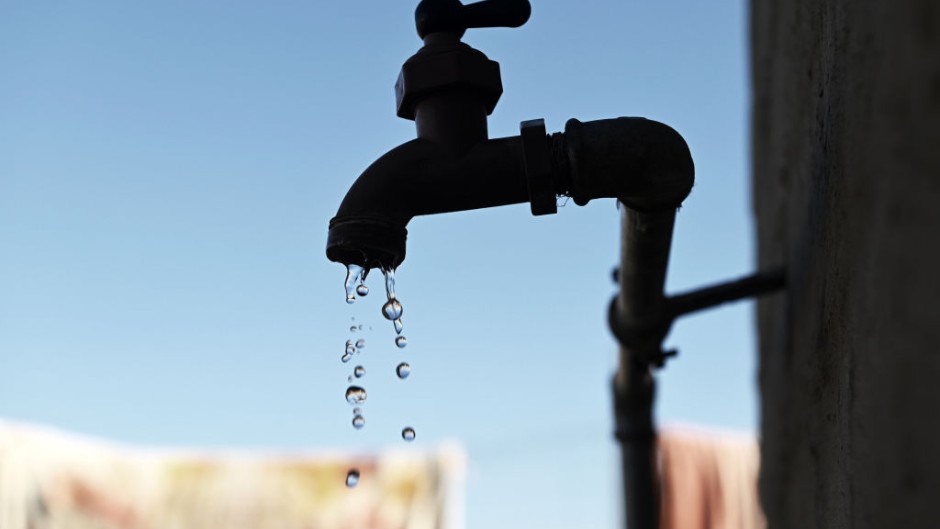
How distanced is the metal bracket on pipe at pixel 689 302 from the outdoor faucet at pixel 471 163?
77 cm

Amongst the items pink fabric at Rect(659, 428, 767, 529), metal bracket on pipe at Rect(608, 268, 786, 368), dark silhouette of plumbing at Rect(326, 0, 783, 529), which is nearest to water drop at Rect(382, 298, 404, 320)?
dark silhouette of plumbing at Rect(326, 0, 783, 529)

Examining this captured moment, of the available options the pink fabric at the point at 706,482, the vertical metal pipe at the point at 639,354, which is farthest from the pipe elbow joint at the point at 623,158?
the pink fabric at the point at 706,482

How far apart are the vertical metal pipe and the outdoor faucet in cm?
18

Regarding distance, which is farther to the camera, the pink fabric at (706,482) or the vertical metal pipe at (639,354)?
the pink fabric at (706,482)

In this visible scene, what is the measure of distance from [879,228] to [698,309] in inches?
47.6

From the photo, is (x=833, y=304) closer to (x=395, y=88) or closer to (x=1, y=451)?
(x=395, y=88)

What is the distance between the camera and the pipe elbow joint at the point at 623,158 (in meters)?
1.08

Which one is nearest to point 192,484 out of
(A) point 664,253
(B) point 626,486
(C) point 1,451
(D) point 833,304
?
(C) point 1,451

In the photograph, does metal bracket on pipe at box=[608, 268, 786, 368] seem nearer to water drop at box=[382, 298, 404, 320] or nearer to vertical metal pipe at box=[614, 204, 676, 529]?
vertical metal pipe at box=[614, 204, 676, 529]

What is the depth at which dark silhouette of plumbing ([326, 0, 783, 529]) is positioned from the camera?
3.55ft

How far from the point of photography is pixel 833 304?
1.14 metres

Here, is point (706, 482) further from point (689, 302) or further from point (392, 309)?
point (392, 309)

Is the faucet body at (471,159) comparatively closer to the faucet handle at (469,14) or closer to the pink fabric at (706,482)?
the faucet handle at (469,14)

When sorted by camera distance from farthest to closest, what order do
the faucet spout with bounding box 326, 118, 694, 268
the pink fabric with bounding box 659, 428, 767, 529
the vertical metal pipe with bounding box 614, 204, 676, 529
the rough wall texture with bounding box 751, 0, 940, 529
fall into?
1. the pink fabric with bounding box 659, 428, 767, 529
2. the vertical metal pipe with bounding box 614, 204, 676, 529
3. the faucet spout with bounding box 326, 118, 694, 268
4. the rough wall texture with bounding box 751, 0, 940, 529
